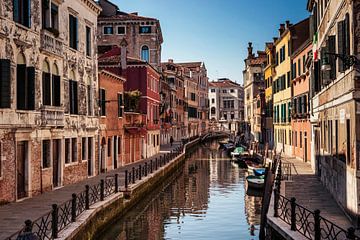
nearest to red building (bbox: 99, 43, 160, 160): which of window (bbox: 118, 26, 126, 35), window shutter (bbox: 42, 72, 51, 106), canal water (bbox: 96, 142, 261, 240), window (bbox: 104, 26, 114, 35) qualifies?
canal water (bbox: 96, 142, 261, 240)

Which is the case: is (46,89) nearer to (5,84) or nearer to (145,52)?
(5,84)

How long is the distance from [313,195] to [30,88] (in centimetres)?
1070

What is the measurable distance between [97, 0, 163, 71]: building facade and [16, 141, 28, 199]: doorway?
36273 mm

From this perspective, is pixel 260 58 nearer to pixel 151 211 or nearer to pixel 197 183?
pixel 197 183

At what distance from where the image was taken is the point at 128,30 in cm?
5378

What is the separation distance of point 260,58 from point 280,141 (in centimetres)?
3122

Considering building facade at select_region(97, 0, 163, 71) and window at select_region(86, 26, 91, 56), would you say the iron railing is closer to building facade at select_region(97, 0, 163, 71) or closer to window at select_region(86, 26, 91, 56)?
window at select_region(86, 26, 91, 56)

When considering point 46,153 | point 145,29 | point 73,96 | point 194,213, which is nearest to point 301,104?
point 194,213

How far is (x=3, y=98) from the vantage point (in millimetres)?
15664

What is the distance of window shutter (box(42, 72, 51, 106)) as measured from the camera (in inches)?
777

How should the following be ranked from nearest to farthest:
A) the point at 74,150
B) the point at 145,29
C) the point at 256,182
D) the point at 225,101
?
the point at 74,150, the point at 256,182, the point at 145,29, the point at 225,101

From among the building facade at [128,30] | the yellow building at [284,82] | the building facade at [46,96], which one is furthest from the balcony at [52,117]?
the building facade at [128,30]

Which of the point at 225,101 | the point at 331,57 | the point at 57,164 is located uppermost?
the point at 225,101

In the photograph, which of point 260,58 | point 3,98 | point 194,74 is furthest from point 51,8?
point 194,74
